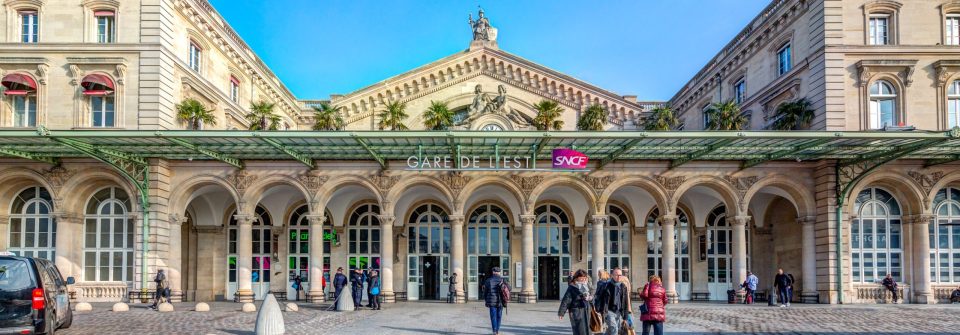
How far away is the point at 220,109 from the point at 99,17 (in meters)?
6.24

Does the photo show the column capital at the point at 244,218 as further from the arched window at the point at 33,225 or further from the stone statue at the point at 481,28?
the stone statue at the point at 481,28

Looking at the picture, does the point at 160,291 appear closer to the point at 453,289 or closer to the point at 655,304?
the point at 453,289

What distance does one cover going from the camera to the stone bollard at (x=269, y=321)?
1602cm

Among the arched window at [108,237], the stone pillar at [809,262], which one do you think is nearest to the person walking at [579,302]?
the stone pillar at [809,262]

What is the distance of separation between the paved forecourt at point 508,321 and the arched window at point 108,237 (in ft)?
11.3

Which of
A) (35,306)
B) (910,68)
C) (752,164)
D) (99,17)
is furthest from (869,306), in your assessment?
(99,17)

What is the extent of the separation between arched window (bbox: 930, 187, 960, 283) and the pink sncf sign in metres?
14.4

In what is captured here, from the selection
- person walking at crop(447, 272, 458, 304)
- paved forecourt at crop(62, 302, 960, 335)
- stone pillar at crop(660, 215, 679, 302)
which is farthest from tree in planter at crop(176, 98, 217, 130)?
stone pillar at crop(660, 215, 679, 302)

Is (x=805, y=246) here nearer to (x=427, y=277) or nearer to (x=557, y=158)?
(x=557, y=158)

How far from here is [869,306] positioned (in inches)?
1046

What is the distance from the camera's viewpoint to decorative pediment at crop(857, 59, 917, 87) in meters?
28.1

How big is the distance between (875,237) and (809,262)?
9.75 ft

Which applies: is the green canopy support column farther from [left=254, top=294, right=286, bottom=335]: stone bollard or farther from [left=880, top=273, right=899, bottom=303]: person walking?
[left=880, top=273, right=899, bottom=303]: person walking

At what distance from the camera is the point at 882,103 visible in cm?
2858
